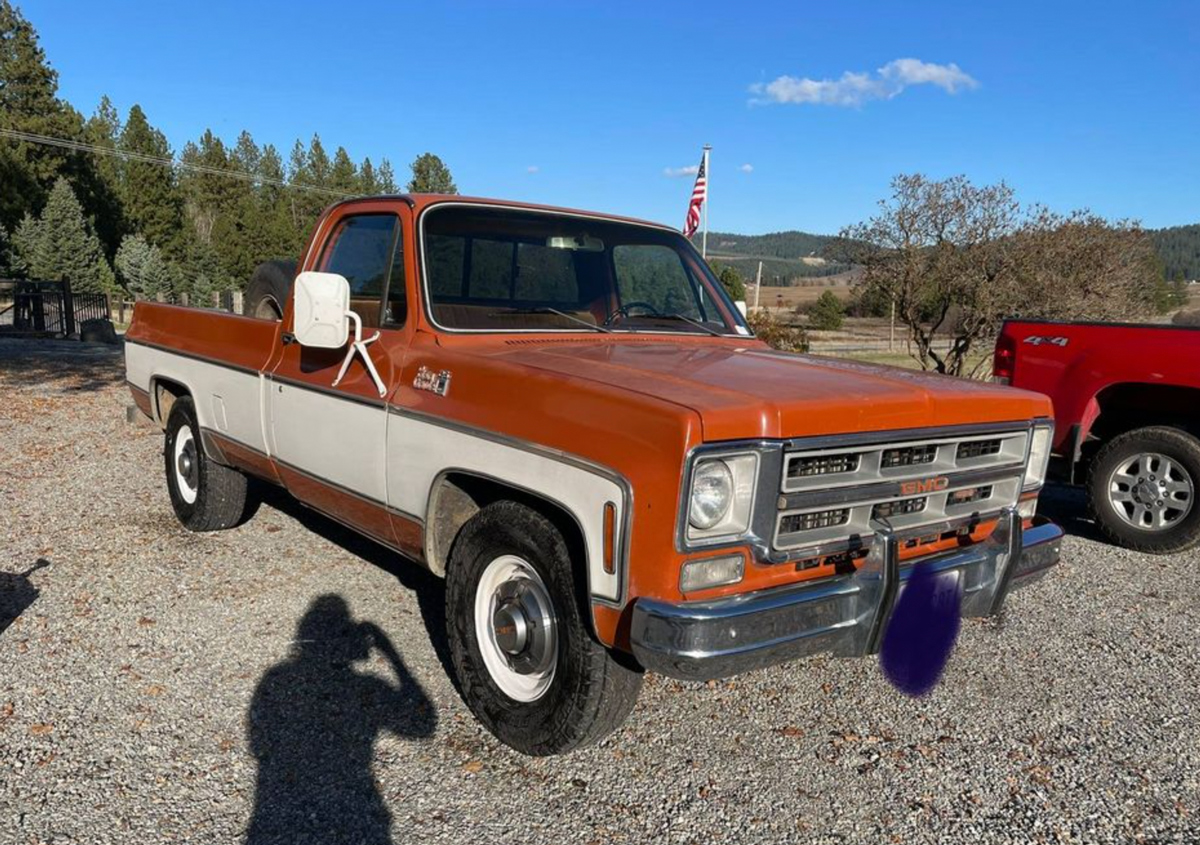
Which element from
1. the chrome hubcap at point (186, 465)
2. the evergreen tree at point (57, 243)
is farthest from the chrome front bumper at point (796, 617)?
the evergreen tree at point (57, 243)

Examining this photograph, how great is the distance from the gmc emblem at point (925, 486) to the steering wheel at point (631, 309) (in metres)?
1.67

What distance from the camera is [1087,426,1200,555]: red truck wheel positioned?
19.0 ft

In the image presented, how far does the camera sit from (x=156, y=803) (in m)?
A: 2.88

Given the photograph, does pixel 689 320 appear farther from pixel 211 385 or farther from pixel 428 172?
pixel 428 172

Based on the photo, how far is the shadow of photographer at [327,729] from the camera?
2814 mm

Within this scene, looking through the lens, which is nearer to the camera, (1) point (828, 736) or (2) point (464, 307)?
(1) point (828, 736)

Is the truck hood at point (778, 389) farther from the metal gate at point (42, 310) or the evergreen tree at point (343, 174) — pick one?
the evergreen tree at point (343, 174)

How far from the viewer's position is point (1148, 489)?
5.97 metres

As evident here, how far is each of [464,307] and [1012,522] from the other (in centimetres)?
239

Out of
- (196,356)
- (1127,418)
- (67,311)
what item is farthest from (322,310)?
(67,311)

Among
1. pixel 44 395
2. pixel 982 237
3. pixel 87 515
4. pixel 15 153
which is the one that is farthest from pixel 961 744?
pixel 15 153

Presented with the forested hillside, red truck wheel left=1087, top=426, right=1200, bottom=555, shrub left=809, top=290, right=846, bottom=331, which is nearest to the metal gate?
the forested hillside

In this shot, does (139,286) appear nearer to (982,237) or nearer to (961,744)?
(982,237)

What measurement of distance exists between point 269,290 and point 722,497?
3.79 meters
